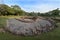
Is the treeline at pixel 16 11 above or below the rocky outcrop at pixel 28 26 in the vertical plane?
above

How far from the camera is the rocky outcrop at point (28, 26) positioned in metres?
3.96

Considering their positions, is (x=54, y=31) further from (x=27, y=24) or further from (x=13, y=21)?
(x=13, y=21)

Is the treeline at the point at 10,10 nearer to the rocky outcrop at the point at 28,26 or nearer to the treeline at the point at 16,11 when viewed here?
the treeline at the point at 16,11

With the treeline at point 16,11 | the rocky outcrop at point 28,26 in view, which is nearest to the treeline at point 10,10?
the treeline at point 16,11

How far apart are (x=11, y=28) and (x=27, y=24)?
35 centimetres

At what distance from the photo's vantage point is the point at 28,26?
3.99 metres

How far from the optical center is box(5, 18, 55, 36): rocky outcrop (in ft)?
13.0

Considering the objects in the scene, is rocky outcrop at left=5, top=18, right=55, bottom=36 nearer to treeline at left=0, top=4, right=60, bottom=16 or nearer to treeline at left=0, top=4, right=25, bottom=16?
treeline at left=0, top=4, right=60, bottom=16

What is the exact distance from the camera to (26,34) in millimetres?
3951

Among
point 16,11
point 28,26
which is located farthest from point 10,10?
point 28,26

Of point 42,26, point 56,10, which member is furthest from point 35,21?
point 56,10

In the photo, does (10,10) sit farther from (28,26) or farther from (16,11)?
(28,26)

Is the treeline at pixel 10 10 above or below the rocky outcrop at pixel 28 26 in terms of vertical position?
above

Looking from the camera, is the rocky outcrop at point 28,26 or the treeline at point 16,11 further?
the treeline at point 16,11
